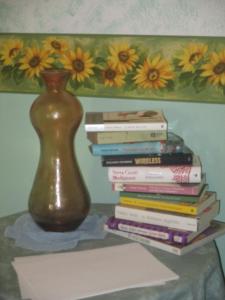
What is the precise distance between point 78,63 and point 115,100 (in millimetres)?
163

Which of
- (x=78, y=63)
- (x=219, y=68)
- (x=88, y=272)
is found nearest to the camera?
(x=88, y=272)

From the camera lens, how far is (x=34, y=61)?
1.53 metres

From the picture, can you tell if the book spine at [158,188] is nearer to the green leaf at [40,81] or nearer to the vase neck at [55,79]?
the vase neck at [55,79]

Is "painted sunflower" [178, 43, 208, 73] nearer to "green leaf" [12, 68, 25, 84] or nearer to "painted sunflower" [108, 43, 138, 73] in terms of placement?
"painted sunflower" [108, 43, 138, 73]

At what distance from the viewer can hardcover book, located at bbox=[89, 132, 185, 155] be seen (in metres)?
1.27

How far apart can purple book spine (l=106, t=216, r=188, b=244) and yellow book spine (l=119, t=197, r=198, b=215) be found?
0.05m


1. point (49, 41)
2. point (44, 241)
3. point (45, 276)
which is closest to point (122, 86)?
point (49, 41)

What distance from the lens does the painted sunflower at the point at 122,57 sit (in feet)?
4.70

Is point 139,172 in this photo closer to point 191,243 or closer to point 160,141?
point 160,141

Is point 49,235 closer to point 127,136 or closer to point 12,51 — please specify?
point 127,136

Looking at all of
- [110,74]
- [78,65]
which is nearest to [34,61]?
[78,65]

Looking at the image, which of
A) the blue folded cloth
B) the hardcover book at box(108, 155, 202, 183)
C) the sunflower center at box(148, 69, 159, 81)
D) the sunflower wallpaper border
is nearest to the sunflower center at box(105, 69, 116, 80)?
the sunflower wallpaper border

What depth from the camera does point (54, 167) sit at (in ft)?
4.15

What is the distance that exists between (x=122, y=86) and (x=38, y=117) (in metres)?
0.32
